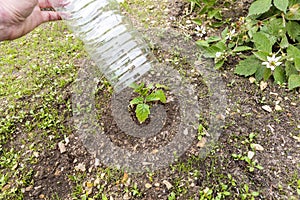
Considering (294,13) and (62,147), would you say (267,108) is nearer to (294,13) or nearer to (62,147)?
(294,13)

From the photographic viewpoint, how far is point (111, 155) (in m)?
1.53

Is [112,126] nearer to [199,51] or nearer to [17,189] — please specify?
[17,189]

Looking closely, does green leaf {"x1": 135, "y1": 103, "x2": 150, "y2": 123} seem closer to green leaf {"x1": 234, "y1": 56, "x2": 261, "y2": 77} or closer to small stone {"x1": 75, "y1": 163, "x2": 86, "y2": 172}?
small stone {"x1": 75, "y1": 163, "x2": 86, "y2": 172}

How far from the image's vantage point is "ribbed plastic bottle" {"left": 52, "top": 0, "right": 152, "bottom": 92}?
1.77 m

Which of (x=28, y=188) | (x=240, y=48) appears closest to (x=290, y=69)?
(x=240, y=48)

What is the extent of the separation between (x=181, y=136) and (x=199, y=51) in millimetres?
620

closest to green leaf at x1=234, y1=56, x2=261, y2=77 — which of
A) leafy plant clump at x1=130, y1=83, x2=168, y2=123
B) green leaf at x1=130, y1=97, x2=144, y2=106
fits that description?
leafy plant clump at x1=130, y1=83, x2=168, y2=123

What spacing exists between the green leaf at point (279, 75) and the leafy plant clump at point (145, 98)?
0.60m

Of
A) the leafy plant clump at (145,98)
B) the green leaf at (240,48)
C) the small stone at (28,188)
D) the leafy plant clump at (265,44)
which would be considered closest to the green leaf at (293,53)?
the leafy plant clump at (265,44)

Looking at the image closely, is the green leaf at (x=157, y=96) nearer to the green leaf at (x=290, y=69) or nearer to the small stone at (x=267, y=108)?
the small stone at (x=267, y=108)

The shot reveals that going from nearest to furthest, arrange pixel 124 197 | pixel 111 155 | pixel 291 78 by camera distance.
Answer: pixel 124 197 → pixel 111 155 → pixel 291 78

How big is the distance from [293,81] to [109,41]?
1047mm

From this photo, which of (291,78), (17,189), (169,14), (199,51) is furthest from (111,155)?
(169,14)

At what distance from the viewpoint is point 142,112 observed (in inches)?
61.4
